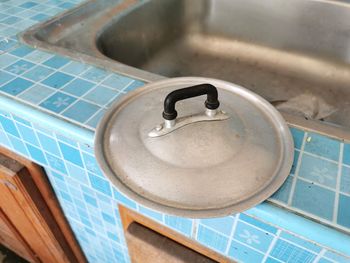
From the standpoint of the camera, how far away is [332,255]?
34 cm

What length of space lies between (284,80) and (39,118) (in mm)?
801

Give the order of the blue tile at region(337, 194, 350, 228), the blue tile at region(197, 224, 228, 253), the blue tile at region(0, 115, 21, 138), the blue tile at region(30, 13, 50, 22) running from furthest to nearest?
the blue tile at region(30, 13, 50, 22), the blue tile at region(0, 115, 21, 138), the blue tile at region(197, 224, 228, 253), the blue tile at region(337, 194, 350, 228)

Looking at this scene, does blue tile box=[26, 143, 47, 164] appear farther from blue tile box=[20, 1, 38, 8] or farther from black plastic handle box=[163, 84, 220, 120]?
blue tile box=[20, 1, 38, 8]

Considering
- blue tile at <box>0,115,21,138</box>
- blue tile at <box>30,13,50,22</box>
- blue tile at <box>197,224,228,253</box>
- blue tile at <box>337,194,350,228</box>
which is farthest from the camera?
blue tile at <box>30,13,50,22</box>

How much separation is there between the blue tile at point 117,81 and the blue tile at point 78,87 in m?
0.03

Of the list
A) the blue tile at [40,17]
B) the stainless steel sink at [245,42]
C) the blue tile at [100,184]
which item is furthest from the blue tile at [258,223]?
the blue tile at [40,17]

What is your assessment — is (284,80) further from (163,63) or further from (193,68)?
(163,63)

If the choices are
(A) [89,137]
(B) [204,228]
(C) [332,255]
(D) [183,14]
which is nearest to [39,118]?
(A) [89,137]

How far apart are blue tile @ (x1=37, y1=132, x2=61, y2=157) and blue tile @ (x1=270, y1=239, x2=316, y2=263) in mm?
385

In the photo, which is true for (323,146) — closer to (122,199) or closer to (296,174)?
(296,174)

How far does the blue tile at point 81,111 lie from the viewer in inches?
18.2

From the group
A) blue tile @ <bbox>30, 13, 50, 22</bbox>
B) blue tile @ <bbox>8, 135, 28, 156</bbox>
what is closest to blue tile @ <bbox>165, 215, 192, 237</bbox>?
blue tile @ <bbox>8, 135, 28, 156</bbox>

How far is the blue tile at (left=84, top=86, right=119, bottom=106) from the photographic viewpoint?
1.62 feet

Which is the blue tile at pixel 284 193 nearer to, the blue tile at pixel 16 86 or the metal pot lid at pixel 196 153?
the metal pot lid at pixel 196 153
